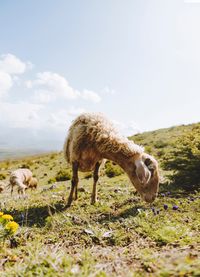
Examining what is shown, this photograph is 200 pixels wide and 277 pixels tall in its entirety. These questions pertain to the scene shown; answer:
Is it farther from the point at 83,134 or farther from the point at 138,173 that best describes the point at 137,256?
the point at 83,134

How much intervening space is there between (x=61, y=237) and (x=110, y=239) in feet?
2.98

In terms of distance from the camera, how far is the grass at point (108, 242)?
3.09 metres

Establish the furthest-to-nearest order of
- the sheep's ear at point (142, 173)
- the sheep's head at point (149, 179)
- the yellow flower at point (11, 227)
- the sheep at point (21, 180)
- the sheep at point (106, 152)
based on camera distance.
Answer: the sheep at point (21, 180) → the sheep at point (106, 152) → the sheep's head at point (149, 179) → the sheep's ear at point (142, 173) → the yellow flower at point (11, 227)

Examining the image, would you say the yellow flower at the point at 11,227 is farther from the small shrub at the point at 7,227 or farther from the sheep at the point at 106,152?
the sheep at the point at 106,152

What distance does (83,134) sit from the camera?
7.62m

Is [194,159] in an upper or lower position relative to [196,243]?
upper

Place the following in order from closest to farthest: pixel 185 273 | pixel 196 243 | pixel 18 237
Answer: pixel 185 273, pixel 196 243, pixel 18 237

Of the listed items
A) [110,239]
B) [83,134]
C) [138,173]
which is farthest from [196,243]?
[83,134]

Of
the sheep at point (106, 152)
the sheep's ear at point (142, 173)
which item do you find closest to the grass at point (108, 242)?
the sheep at point (106, 152)

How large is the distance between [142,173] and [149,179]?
0.29m

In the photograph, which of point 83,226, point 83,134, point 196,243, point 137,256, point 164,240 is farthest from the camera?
point 83,134

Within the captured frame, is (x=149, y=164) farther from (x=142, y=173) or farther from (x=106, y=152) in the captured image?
(x=106, y=152)

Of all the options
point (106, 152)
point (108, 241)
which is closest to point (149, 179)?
point (106, 152)

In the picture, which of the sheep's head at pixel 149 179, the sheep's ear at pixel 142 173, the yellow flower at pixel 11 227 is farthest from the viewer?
the sheep's head at pixel 149 179
